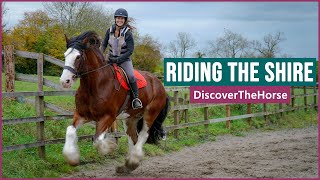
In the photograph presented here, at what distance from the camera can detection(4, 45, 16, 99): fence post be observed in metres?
10.2

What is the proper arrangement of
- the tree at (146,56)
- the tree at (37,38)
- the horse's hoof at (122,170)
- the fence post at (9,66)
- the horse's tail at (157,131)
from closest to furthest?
the horse's hoof at (122,170) → the horse's tail at (157,131) → the fence post at (9,66) → the tree at (37,38) → the tree at (146,56)

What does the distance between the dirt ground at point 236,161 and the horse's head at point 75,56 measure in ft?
6.04

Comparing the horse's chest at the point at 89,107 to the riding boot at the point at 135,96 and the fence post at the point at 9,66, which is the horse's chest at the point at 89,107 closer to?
the riding boot at the point at 135,96

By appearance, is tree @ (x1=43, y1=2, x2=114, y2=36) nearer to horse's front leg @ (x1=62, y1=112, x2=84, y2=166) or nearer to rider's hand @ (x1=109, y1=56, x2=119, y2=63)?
rider's hand @ (x1=109, y1=56, x2=119, y2=63)

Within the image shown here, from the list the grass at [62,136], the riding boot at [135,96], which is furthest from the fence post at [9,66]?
the riding boot at [135,96]

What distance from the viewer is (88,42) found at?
22.1 feet

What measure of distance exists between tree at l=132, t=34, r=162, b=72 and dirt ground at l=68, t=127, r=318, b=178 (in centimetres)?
1686

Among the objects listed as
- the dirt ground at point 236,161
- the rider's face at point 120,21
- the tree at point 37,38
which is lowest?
the dirt ground at point 236,161

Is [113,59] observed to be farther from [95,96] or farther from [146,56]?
[146,56]

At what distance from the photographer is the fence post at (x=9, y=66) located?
10184mm

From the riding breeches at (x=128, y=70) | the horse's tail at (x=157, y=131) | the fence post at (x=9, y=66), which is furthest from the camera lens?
the fence post at (x=9, y=66)

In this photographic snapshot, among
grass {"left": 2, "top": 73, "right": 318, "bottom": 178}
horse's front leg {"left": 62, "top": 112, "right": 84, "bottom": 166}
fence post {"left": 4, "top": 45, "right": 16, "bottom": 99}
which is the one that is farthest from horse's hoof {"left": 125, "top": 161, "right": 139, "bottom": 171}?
fence post {"left": 4, "top": 45, "right": 16, "bottom": 99}

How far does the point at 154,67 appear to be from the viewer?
3052cm

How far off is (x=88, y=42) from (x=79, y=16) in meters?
23.1
